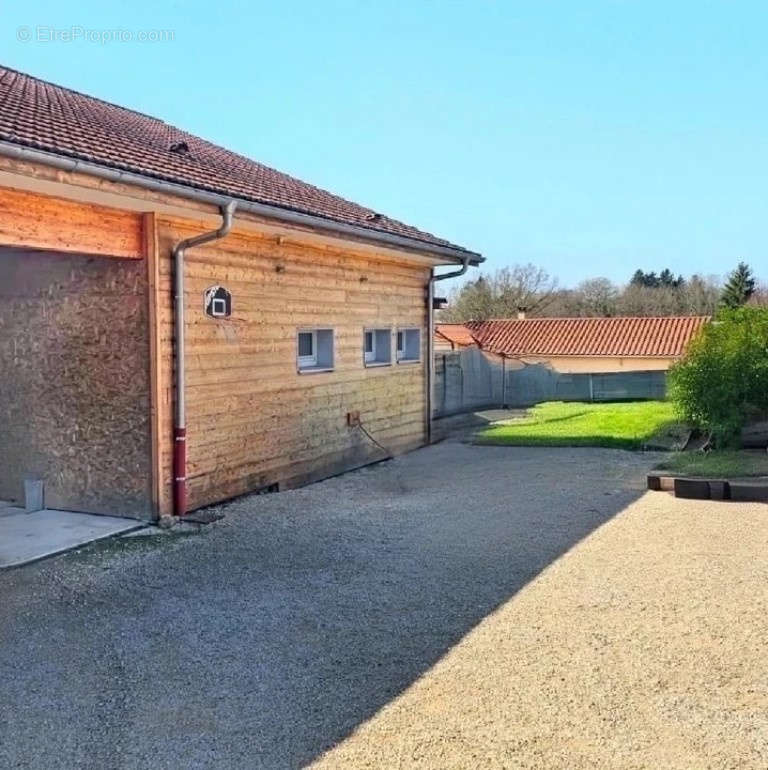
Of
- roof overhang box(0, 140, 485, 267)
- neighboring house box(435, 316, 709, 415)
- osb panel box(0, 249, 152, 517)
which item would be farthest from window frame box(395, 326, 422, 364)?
neighboring house box(435, 316, 709, 415)

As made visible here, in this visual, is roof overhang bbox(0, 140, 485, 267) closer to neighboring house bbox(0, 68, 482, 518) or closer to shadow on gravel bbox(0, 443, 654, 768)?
neighboring house bbox(0, 68, 482, 518)

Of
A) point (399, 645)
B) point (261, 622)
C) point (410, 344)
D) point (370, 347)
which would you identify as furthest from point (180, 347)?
point (410, 344)

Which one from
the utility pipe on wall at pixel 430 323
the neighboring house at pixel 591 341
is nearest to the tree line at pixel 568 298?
the neighboring house at pixel 591 341

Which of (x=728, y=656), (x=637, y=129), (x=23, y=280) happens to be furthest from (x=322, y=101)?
(x=728, y=656)

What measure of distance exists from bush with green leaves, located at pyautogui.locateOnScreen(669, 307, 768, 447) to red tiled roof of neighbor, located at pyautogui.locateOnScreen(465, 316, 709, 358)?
19.2 m

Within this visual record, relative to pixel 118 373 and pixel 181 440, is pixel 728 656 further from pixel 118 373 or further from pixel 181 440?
pixel 118 373

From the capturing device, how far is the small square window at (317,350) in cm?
1013

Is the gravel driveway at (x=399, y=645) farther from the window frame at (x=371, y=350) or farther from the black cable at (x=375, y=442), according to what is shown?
the window frame at (x=371, y=350)

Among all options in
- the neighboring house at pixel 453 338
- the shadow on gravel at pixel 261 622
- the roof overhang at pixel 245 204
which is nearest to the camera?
the shadow on gravel at pixel 261 622

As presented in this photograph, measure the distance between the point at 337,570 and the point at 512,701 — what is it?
2.44 meters

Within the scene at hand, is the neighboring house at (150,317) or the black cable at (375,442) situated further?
the black cable at (375,442)

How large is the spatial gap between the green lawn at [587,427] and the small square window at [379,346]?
2.93 m

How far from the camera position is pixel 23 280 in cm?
794

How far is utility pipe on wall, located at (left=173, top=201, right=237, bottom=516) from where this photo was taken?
739cm
